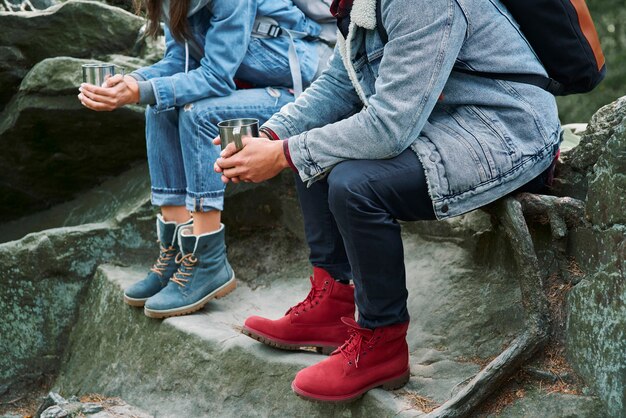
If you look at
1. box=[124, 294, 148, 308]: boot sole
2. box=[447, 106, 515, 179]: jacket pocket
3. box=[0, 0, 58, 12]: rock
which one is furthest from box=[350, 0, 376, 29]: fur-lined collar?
box=[0, 0, 58, 12]: rock

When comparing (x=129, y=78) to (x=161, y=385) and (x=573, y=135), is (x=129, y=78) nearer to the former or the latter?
(x=161, y=385)

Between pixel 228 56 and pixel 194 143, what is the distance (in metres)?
0.36

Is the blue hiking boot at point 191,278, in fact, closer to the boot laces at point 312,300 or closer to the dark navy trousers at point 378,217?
the boot laces at point 312,300

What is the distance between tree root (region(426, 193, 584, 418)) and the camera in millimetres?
2781

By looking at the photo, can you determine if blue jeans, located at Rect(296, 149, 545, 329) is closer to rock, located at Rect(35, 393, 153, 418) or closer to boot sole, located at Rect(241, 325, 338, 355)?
boot sole, located at Rect(241, 325, 338, 355)

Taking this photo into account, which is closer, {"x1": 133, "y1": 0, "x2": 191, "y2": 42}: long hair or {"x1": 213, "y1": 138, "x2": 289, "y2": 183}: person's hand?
{"x1": 213, "y1": 138, "x2": 289, "y2": 183}: person's hand

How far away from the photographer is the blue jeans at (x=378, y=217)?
2.71 meters

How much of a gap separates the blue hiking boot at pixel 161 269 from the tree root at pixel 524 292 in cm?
142

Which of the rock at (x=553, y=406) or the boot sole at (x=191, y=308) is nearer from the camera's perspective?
the rock at (x=553, y=406)

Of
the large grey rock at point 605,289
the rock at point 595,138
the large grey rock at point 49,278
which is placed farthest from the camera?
the large grey rock at point 49,278

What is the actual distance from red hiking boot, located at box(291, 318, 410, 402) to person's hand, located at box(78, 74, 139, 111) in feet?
4.42

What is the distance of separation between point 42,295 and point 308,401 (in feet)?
5.43

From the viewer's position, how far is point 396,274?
2.83 m

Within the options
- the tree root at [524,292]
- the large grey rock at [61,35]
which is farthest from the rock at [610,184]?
the large grey rock at [61,35]
